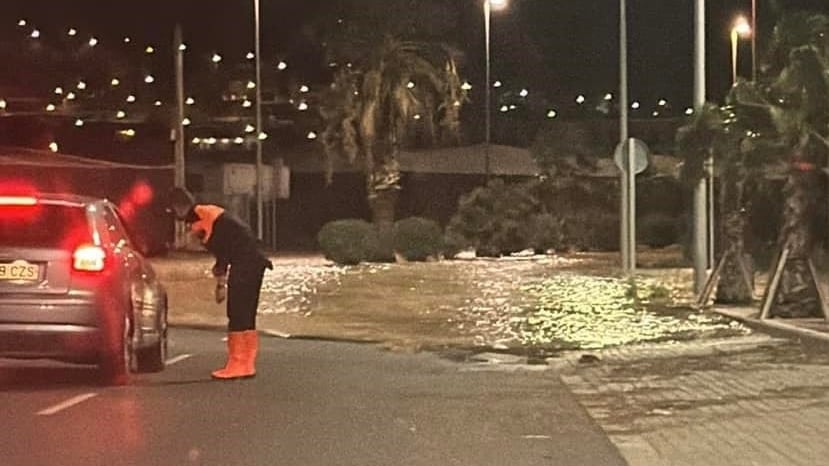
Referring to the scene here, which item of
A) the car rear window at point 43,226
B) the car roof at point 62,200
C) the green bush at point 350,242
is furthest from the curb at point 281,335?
the green bush at point 350,242

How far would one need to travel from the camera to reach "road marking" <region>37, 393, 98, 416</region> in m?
13.0

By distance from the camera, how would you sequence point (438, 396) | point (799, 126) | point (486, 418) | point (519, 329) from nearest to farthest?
point (486, 418) → point (438, 396) → point (799, 126) → point (519, 329)

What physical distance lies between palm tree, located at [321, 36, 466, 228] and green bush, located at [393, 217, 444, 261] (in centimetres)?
121

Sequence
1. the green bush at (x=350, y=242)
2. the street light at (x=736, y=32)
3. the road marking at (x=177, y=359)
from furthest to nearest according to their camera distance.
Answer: the street light at (x=736, y=32) < the green bush at (x=350, y=242) < the road marking at (x=177, y=359)

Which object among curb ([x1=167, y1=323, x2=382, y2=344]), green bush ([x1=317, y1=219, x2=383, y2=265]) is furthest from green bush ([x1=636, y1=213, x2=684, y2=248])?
curb ([x1=167, y1=323, x2=382, y2=344])

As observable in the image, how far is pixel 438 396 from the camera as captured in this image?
47.9 ft

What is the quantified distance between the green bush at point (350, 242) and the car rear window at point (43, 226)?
97.3ft

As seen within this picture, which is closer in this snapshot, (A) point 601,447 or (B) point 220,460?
(B) point 220,460

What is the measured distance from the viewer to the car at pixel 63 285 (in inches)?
563

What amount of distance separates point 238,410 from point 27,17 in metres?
53.2

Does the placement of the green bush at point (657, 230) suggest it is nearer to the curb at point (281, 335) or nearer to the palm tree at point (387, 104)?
the palm tree at point (387, 104)

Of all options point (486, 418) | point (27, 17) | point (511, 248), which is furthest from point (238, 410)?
point (27, 17)

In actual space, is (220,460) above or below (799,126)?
below

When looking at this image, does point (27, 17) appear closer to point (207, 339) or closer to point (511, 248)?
point (511, 248)
